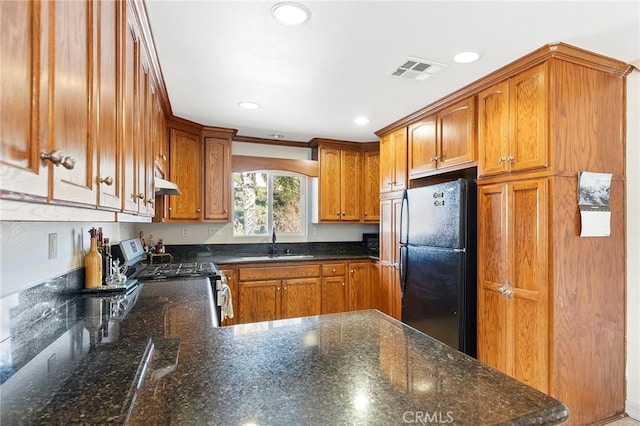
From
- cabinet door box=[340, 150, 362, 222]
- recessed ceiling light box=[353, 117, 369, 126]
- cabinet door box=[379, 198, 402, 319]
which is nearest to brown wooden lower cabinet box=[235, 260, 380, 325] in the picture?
cabinet door box=[379, 198, 402, 319]

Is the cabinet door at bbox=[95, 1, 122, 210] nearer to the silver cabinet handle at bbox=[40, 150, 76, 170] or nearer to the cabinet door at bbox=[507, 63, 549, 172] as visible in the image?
the silver cabinet handle at bbox=[40, 150, 76, 170]

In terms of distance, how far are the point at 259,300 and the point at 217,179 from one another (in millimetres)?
1389

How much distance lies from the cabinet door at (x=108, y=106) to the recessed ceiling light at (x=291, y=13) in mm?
670

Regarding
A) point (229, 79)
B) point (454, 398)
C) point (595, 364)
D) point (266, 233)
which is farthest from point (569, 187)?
point (266, 233)

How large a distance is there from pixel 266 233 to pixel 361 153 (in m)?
1.58

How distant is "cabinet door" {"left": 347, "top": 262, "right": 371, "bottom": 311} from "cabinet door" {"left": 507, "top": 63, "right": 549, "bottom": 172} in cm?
216

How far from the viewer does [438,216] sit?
8.55 ft

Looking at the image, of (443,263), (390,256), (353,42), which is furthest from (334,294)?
(353,42)

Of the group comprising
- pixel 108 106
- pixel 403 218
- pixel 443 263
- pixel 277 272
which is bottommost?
pixel 277 272

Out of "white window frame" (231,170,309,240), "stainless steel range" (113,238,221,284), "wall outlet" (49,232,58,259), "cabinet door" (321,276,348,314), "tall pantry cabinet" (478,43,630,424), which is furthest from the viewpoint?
"white window frame" (231,170,309,240)

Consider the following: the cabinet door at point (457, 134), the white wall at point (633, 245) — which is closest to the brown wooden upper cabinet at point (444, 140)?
the cabinet door at point (457, 134)

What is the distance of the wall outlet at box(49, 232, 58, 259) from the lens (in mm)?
1422

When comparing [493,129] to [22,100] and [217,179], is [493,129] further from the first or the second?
[217,179]

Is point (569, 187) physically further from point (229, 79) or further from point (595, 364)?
point (229, 79)
